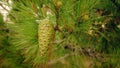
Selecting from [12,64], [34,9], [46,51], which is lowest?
[12,64]

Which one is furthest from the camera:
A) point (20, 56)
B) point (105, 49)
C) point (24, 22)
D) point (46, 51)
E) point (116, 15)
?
point (20, 56)

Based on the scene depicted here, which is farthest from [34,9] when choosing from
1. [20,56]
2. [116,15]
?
[20,56]

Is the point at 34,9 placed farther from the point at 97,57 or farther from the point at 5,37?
the point at 5,37

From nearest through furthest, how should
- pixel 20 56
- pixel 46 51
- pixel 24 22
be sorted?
pixel 46 51
pixel 24 22
pixel 20 56

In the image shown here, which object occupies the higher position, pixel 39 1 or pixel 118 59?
pixel 39 1

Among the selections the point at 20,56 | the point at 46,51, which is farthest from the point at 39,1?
the point at 20,56

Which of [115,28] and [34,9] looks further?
[115,28]

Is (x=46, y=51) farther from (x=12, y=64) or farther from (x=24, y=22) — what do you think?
(x=12, y=64)
